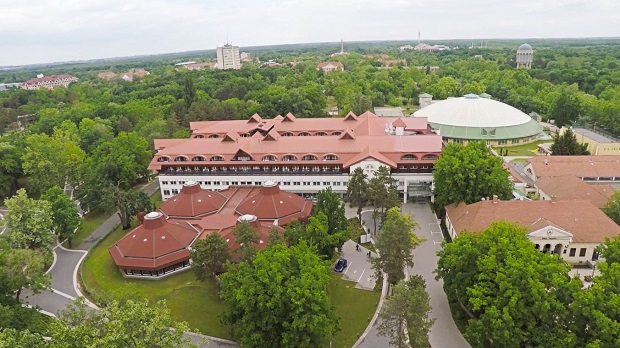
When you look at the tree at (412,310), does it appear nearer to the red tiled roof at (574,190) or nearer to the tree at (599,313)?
the tree at (599,313)

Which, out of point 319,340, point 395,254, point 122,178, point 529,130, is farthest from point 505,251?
point 529,130

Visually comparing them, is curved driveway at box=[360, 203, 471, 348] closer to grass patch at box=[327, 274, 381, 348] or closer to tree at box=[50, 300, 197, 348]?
grass patch at box=[327, 274, 381, 348]

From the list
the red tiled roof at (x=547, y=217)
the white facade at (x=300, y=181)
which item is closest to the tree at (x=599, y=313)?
the red tiled roof at (x=547, y=217)

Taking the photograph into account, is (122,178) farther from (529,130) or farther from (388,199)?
(529,130)

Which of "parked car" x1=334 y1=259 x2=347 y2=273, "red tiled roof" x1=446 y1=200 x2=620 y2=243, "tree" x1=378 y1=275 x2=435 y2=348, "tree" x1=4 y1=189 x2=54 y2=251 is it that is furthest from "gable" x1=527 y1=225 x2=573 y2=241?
"tree" x1=4 y1=189 x2=54 y2=251

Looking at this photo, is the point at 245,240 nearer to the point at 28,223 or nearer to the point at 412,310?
the point at 412,310

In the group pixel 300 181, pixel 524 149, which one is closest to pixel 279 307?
pixel 300 181
